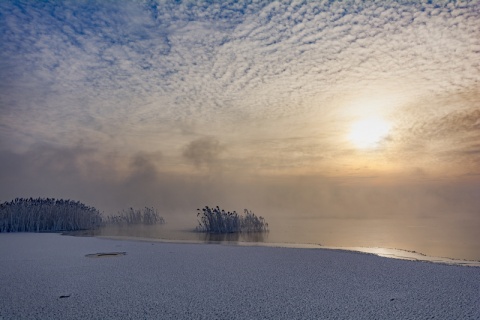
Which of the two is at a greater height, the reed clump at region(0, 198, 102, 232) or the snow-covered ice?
the reed clump at region(0, 198, 102, 232)

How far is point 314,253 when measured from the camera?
12.5 meters

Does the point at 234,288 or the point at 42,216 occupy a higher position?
the point at 42,216

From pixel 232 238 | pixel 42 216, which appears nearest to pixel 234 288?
pixel 232 238

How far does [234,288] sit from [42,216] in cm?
2262

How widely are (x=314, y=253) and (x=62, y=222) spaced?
67.3ft

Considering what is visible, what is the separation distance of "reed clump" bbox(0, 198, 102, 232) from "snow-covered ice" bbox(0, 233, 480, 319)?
14.5m

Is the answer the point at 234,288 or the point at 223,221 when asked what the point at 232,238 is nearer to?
the point at 223,221

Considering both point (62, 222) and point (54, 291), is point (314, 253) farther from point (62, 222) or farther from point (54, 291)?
point (62, 222)

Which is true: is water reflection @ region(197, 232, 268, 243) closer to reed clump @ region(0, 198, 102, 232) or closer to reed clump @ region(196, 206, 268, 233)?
reed clump @ region(196, 206, 268, 233)

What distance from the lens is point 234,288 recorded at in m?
7.16

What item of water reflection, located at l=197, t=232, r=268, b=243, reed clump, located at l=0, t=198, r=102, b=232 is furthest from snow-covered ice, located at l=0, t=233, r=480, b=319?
reed clump, located at l=0, t=198, r=102, b=232

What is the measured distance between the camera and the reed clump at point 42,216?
2377 centimetres

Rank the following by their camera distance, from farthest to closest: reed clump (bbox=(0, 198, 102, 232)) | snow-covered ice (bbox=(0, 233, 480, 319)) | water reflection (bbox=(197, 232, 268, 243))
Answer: reed clump (bbox=(0, 198, 102, 232))
water reflection (bbox=(197, 232, 268, 243))
snow-covered ice (bbox=(0, 233, 480, 319))

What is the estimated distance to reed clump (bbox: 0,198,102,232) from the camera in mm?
23766
